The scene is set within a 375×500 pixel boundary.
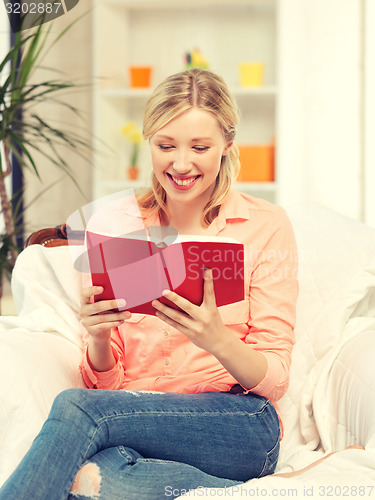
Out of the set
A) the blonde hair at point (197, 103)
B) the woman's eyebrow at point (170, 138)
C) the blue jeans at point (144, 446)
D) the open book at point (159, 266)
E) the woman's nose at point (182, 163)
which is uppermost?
the blonde hair at point (197, 103)

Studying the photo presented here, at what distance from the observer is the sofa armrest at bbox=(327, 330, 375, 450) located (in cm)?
126

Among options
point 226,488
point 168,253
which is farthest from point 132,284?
point 226,488

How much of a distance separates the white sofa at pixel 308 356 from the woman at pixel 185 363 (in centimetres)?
12

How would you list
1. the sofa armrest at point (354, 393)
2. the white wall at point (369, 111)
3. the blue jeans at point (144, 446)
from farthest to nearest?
the white wall at point (369, 111)
the sofa armrest at point (354, 393)
the blue jeans at point (144, 446)

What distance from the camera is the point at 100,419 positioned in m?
1.11

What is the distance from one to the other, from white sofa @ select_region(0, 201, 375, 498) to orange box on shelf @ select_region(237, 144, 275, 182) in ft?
4.83

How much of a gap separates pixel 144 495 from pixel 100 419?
0.51ft

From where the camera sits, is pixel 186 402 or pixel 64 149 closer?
pixel 186 402

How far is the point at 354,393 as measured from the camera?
132 centimetres

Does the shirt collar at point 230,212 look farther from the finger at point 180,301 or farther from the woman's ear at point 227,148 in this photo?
the finger at point 180,301

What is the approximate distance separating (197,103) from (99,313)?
0.47m

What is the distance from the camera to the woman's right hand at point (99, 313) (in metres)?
1.13

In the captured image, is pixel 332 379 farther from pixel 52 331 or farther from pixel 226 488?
pixel 52 331

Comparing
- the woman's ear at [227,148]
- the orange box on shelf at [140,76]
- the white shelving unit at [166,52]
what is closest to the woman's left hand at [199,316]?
the woman's ear at [227,148]
